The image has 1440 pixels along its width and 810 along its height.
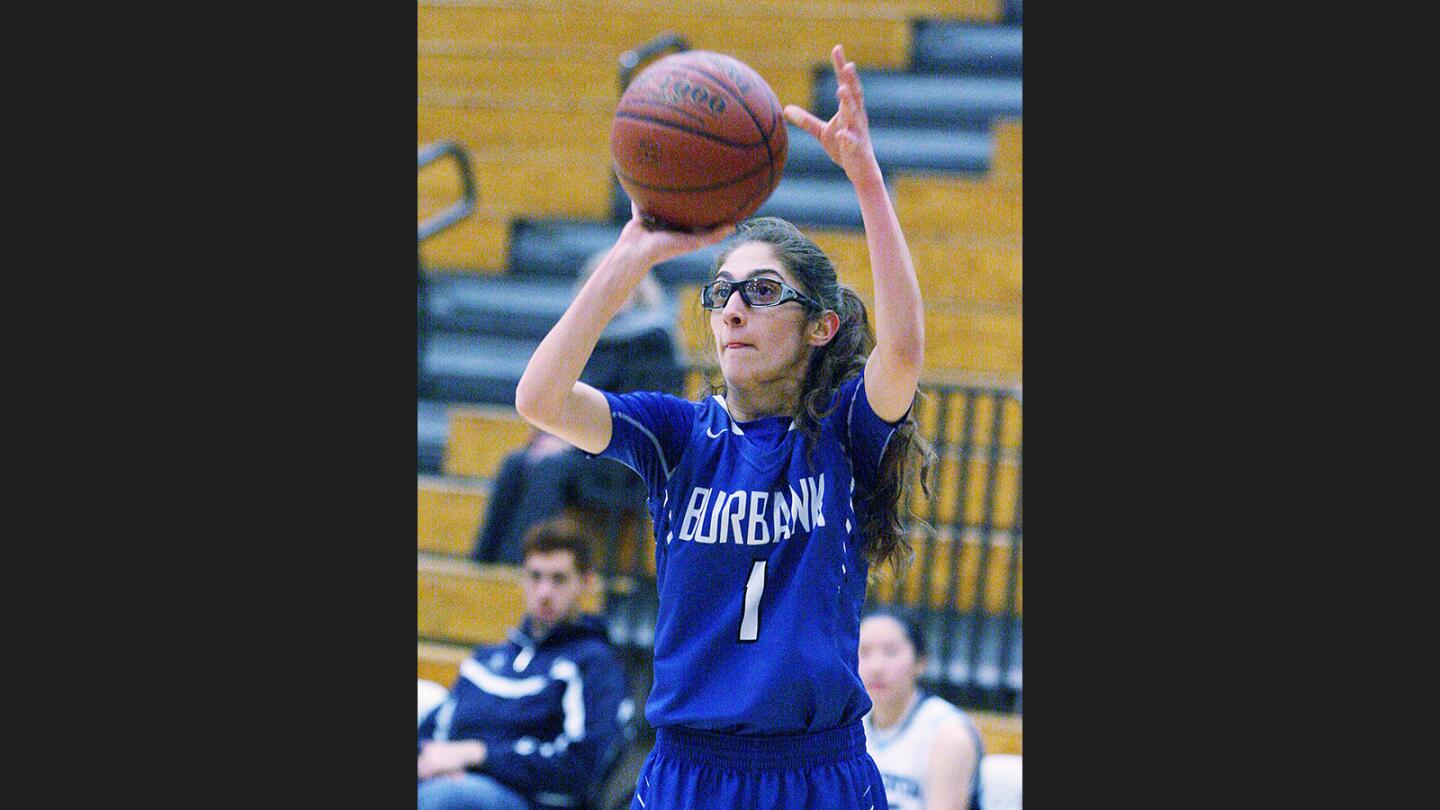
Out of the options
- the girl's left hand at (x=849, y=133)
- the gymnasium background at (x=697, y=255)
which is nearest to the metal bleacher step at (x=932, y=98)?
the gymnasium background at (x=697, y=255)

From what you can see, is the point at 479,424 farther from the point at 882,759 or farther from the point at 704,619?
the point at 704,619

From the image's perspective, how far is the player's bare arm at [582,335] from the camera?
9.48ft

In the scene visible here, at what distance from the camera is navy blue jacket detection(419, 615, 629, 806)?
17.2 ft

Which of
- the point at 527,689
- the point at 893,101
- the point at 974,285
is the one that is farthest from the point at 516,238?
the point at 527,689

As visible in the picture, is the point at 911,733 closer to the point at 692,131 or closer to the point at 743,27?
the point at 692,131

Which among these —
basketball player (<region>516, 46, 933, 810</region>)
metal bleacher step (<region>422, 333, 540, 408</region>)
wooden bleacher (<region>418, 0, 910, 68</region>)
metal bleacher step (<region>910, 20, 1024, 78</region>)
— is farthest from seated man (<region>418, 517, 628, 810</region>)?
metal bleacher step (<region>910, 20, 1024, 78</region>)

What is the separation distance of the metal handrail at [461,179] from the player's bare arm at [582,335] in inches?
194

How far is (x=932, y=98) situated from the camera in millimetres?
7973

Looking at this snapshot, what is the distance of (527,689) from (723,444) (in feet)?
8.64

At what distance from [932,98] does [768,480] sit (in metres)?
5.42

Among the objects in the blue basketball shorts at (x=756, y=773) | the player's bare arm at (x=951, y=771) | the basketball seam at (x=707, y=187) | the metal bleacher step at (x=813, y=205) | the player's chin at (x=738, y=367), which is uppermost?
the metal bleacher step at (x=813, y=205)

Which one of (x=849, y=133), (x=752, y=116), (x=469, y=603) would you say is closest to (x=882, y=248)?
(x=849, y=133)

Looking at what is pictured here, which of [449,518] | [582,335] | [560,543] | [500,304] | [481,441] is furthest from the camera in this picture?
[500,304]

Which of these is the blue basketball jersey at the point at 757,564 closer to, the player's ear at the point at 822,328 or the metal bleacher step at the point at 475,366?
the player's ear at the point at 822,328
